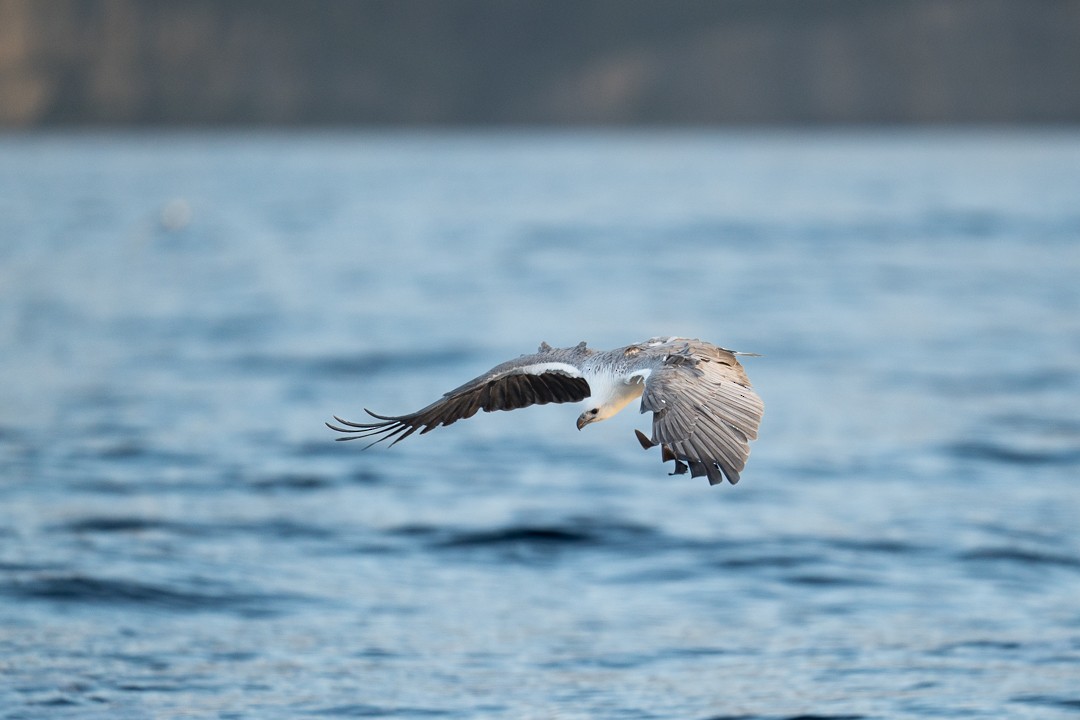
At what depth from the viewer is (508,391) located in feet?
28.4

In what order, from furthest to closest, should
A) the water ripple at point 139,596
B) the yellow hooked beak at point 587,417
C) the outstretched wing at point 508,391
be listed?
the water ripple at point 139,596 < the outstretched wing at point 508,391 < the yellow hooked beak at point 587,417

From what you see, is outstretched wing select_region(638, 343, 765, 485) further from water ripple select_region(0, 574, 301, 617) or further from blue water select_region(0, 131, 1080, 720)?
water ripple select_region(0, 574, 301, 617)

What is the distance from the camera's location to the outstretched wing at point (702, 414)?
687 centimetres

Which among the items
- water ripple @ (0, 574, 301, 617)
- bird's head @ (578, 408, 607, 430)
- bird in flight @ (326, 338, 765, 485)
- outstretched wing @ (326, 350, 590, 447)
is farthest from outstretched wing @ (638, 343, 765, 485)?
water ripple @ (0, 574, 301, 617)

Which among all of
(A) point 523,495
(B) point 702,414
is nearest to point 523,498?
(A) point 523,495

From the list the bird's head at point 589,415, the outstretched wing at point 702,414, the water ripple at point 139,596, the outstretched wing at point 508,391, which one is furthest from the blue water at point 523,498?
the outstretched wing at point 702,414

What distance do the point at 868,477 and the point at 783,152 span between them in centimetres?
9339

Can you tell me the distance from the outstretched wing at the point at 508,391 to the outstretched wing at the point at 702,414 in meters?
0.85

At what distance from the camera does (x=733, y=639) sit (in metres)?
11.3

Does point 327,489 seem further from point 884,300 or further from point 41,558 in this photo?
point 884,300

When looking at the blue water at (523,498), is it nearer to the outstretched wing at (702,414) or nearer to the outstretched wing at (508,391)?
the outstretched wing at (508,391)

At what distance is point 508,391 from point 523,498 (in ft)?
24.5

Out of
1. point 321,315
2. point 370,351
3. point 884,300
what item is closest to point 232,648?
point 370,351

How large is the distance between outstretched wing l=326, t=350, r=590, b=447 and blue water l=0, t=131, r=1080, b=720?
2.37 metres
